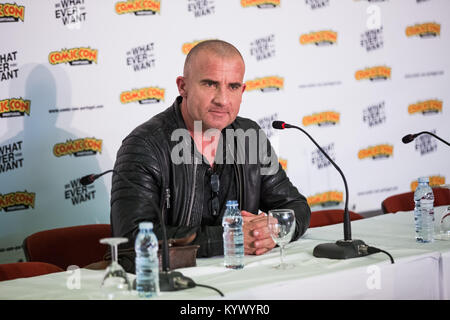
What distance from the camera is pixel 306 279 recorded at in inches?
81.4

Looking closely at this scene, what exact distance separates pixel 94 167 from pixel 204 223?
1.36 m

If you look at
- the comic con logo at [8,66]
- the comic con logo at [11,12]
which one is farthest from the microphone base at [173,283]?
the comic con logo at [11,12]

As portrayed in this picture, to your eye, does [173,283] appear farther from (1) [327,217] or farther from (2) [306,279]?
(1) [327,217]

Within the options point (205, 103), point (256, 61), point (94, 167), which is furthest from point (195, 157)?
point (256, 61)

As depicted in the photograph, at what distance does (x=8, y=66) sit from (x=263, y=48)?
190 cm

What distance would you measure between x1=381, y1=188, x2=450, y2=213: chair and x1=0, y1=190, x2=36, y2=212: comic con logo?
2277 mm

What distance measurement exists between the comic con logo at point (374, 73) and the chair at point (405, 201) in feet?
4.30

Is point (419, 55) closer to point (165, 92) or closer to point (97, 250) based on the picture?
point (165, 92)

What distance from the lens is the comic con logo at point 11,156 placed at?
149 inches

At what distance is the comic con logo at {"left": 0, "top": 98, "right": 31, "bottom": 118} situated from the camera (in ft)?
12.4

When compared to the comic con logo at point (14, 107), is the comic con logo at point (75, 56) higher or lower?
higher

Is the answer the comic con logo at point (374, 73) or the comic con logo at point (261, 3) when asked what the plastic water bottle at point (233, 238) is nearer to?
the comic con logo at point (261, 3)

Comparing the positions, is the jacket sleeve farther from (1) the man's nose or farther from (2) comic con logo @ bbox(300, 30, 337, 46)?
(2) comic con logo @ bbox(300, 30, 337, 46)

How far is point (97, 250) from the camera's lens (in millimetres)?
3402
